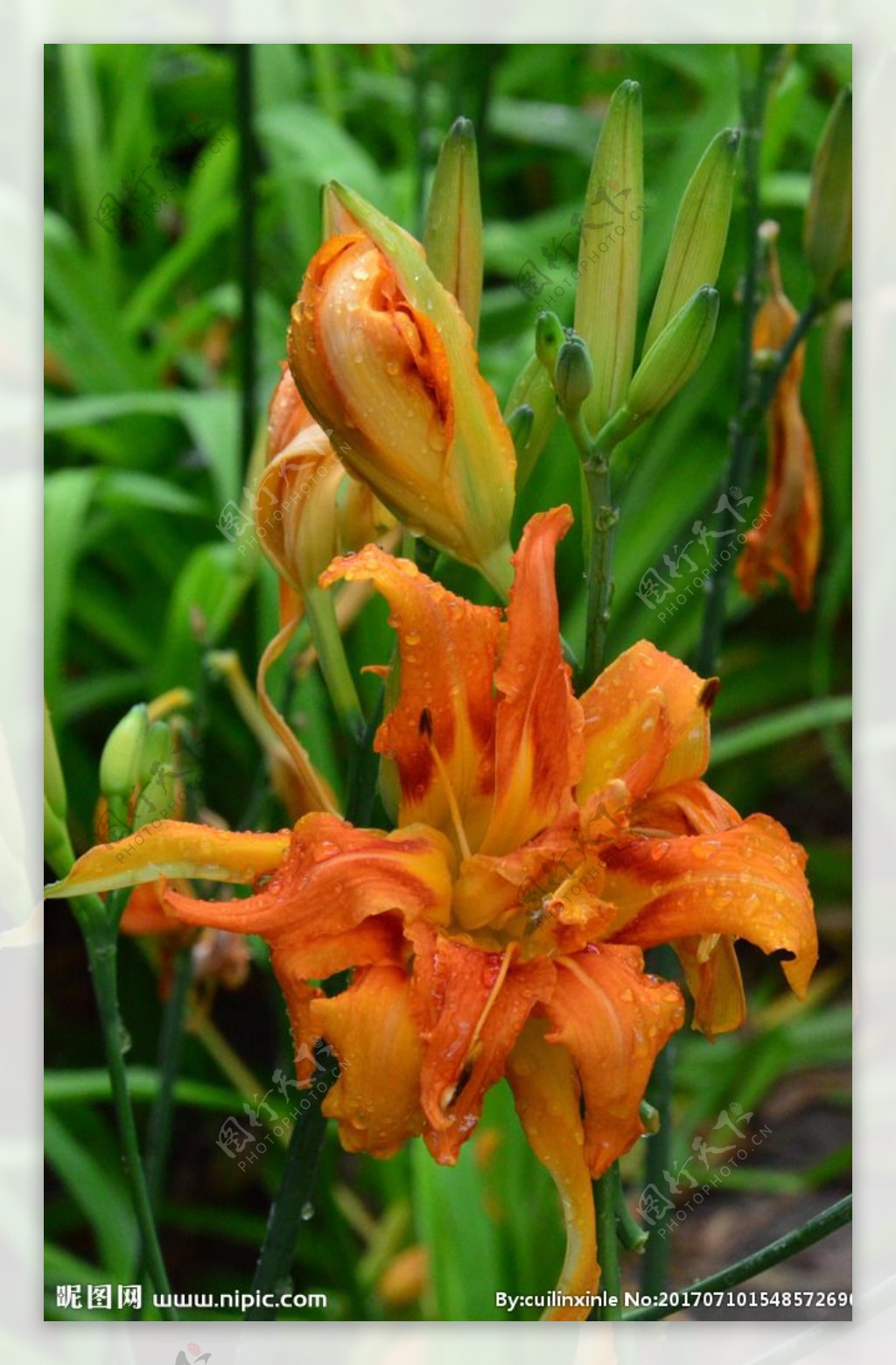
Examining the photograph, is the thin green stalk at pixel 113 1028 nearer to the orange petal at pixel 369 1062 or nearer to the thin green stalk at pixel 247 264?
the orange petal at pixel 369 1062

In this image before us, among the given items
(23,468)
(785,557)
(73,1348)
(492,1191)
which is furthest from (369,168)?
(73,1348)

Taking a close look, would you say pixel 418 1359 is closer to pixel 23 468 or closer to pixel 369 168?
pixel 23 468

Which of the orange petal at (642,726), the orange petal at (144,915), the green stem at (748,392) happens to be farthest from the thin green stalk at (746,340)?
the orange petal at (144,915)

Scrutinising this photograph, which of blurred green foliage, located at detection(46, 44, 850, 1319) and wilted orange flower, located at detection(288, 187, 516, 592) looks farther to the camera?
blurred green foliage, located at detection(46, 44, 850, 1319)

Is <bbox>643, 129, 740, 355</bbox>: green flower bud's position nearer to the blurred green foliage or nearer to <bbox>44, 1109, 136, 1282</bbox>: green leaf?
the blurred green foliage

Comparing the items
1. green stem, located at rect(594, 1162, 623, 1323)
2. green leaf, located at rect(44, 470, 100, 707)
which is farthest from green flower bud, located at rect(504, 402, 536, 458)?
green leaf, located at rect(44, 470, 100, 707)

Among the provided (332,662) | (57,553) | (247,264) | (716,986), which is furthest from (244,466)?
(716,986)
